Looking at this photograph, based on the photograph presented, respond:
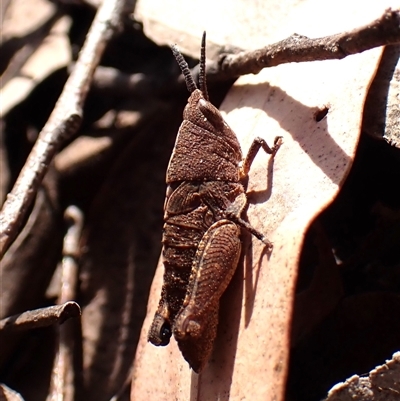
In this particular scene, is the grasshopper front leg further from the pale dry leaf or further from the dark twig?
the dark twig

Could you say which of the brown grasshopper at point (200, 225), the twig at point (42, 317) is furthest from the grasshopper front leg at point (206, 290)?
the twig at point (42, 317)

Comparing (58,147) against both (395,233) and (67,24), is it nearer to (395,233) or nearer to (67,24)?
(67,24)

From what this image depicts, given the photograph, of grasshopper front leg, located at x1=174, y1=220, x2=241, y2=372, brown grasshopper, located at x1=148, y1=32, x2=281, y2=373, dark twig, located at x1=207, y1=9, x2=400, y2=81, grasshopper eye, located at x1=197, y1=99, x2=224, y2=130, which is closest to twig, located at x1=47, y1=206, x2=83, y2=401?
brown grasshopper, located at x1=148, y1=32, x2=281, y2=373

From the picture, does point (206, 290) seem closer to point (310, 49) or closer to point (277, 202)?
point (277, 202)

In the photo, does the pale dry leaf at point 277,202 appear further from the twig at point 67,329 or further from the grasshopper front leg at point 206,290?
the twig at point 67,329

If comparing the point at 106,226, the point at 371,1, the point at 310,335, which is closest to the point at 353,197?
the point at 310,335

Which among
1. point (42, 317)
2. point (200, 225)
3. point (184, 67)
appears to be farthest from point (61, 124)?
point (42, 317)
